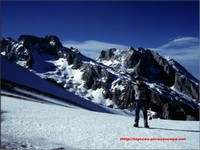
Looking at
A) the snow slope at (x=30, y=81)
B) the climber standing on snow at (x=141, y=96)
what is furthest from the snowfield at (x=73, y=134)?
the snow slope at (x=30, y=81)

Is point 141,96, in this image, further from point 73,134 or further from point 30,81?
point 30,81

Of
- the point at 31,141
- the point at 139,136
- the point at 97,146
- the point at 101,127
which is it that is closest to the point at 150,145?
the point at 139,136

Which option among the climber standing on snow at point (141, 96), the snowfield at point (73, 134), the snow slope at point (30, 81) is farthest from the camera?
the snow slope at point (30, 81)

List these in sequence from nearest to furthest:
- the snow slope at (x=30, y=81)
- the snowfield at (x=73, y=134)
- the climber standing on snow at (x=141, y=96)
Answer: the snowfield at (x=73, y=134)
the climber standing on snow at (x=141, y=96)
the snow slope at (x=30, y=81)

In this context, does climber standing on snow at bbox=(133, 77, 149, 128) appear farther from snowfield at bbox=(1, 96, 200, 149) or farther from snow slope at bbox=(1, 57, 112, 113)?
snow slope at bbox=(1, 57, 112, 113)

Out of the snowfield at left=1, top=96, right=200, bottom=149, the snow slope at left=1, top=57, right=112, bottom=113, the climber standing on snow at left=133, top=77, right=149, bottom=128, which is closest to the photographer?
the snowfield at left=1, top=96, right=200, bottom=149

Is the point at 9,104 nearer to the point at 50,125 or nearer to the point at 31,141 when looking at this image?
the point at 50,125

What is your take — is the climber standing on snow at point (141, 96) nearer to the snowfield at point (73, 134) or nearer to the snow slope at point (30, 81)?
the snowfield at point (73, 134)

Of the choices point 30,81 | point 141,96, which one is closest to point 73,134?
point 141,96

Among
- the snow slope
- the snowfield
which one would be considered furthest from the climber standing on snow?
the snow slope

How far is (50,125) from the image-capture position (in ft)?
49.2

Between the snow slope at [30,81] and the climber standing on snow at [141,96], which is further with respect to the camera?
the snow slope at [30,81]

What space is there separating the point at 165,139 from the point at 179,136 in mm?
1297

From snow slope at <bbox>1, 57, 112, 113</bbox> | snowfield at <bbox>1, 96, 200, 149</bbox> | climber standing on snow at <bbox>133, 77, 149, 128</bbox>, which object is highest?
snow slope at <bbox>1, 57, 112, 113</bbox>
